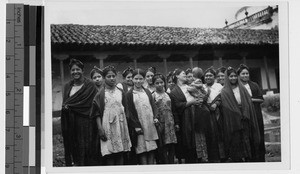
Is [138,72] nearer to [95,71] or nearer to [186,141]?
[95,71]

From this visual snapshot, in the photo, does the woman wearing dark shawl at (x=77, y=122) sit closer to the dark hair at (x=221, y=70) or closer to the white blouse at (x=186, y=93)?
the white blouse at (x=186, y=93)

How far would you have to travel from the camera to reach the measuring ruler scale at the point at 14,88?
3.10 meters

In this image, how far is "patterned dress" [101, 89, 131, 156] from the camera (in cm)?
327

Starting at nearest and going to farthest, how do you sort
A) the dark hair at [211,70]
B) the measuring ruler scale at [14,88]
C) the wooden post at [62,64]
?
the measuring ruler scale at [14,88] < the wooden post at [62,64] < the dark hair at [211,70]

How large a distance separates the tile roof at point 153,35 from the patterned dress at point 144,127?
45 centimetres

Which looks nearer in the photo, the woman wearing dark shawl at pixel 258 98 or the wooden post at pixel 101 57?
the wooden post at pixel 101 57

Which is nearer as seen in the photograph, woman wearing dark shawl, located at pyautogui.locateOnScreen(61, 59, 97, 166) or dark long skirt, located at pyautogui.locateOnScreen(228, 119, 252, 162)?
woman wearing dark shawl, located at pyautogui.locateOnScreen(61, 59, 97, 166)

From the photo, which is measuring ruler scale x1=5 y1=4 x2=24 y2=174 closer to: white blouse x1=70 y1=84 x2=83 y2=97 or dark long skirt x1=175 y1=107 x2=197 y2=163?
white blouse x1=70 y1=84 x2=83 y2=97

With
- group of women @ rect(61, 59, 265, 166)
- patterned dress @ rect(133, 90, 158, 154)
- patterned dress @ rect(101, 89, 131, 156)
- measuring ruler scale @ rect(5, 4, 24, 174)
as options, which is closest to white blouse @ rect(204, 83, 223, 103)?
group of women @ rect(61, 59, 265, 166)

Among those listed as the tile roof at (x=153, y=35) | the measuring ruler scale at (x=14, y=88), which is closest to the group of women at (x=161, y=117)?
the tile roof at (x=153, y=35)

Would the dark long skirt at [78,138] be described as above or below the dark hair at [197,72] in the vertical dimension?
below

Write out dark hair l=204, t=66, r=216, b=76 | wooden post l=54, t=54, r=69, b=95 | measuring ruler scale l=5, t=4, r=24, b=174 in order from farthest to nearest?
dark hair l=204, t=66, r=216, b=76 < wooden post l=54, t=54, r=69, b=95 < measuring ruler scale l=5, t=4, r=24, b=174

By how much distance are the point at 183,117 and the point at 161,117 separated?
0.18m
